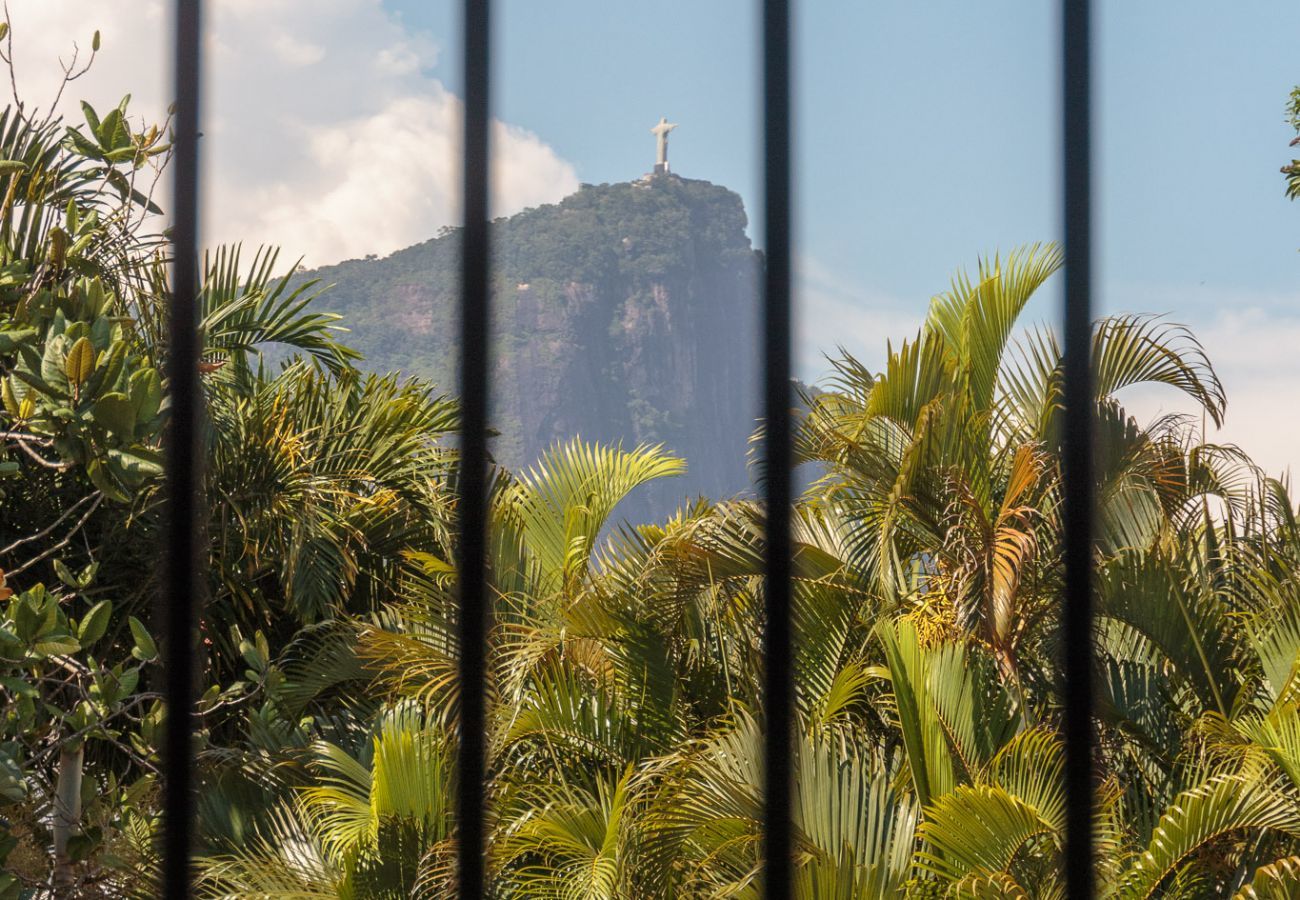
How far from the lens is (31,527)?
351 centimetres

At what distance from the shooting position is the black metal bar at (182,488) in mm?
1068

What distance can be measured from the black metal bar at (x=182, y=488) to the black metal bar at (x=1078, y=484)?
822 millimetres

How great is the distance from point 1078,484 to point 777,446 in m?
0.29

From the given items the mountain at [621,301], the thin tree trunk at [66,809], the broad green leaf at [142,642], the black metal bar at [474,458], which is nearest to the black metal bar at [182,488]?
the black metal bar at [474,458]

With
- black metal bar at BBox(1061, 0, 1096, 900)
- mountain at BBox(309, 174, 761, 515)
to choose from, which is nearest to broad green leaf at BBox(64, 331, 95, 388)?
black metal bar at BBox(1061, 0, 1096, 900)

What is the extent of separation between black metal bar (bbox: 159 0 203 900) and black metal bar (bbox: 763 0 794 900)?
0.54 m

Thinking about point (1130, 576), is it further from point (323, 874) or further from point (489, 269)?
point (489, 269)

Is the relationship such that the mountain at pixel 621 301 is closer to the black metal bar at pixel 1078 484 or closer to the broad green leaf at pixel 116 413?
the broad green leaf at pixel 116 413

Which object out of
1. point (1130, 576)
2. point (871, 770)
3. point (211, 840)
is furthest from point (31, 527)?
point (1130, 576)

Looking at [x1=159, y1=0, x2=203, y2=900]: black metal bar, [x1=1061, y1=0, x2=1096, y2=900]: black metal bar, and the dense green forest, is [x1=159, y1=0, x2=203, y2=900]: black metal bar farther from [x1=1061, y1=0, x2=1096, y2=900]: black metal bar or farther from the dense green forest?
[x1=1061, y1=0, x2=1096, y2=900]: black metal bar

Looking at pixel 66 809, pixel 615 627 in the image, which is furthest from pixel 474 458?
pixel 615 627

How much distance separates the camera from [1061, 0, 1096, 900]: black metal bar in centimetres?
106

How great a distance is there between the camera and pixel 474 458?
107 cm

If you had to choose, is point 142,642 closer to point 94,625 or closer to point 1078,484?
point 94,625
